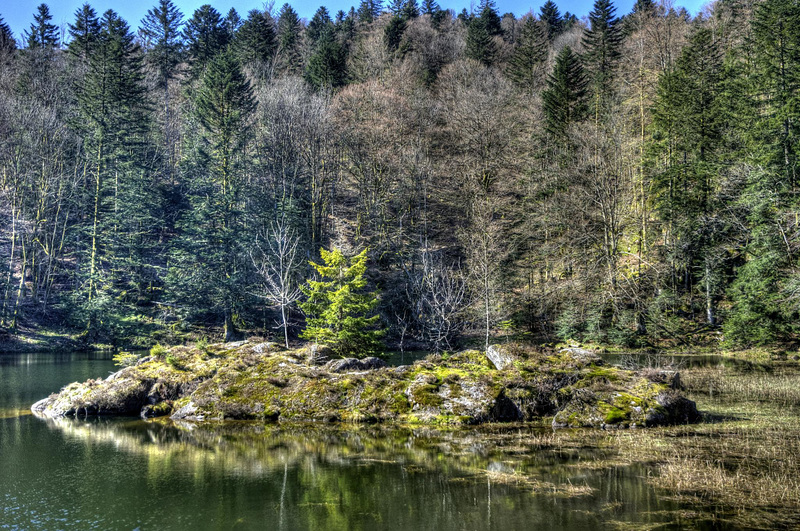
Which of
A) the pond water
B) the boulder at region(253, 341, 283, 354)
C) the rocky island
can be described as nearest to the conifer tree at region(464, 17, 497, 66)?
the boulder at region(253, 341, 283, 354)

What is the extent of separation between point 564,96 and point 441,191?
12330mm

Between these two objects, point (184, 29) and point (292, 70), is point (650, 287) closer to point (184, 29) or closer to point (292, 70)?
point (292, 70)

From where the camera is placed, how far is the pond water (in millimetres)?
7238

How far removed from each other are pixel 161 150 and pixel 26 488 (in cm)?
4810

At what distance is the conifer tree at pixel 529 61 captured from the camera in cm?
5212

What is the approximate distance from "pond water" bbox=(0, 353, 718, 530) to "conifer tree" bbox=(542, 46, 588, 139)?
33953 mm

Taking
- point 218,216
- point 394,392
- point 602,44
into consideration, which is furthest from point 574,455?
point 602,44

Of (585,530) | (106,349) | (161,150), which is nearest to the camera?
(585,530)

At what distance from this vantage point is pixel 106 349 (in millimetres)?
36781

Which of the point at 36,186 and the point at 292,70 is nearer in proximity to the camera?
the point at 36,186

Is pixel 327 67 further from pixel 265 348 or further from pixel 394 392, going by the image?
pixel 394 392

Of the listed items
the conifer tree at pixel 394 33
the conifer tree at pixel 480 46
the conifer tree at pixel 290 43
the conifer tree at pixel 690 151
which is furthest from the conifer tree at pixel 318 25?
the conifer tree at pixel 690 151

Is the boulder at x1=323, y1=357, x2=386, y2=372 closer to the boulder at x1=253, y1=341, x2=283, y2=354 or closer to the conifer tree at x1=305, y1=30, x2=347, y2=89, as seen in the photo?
the boulder at x1=253, y1=341, x2=283, y2=354

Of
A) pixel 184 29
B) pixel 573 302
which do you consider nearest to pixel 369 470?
pixel 573 302
